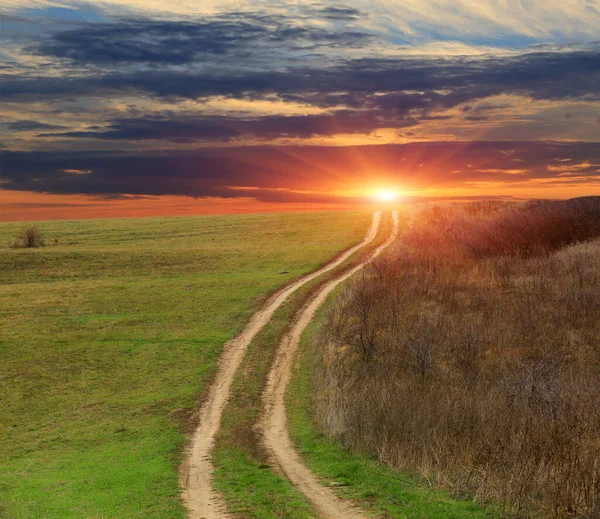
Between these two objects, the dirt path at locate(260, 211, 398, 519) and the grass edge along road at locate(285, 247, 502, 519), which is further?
the dirt path at locate(260, 211, 398, 519)

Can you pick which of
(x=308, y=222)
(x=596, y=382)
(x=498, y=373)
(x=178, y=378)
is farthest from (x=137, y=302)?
(x=308, y=222)

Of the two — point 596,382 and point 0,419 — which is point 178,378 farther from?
point 596,382

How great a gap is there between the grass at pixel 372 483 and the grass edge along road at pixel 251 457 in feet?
3.64

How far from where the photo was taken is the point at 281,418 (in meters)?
21.4

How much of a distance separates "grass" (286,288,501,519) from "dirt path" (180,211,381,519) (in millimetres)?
2618

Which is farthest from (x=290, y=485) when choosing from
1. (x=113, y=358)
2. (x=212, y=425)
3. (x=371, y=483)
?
(x=113, y=358)

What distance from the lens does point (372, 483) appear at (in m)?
14.4

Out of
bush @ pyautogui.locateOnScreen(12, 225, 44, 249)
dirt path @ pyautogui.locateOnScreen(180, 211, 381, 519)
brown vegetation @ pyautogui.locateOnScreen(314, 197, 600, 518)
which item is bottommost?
dirt path @ pyautogui.locateOnScreen(180, 211, 381, 519)

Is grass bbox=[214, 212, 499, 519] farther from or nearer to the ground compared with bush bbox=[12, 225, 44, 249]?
nearer to the ground

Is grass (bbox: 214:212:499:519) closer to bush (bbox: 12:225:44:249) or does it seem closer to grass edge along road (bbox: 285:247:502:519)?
grass edge along road (bbox: 285:247:502:519)

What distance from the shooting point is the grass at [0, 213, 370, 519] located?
1639 cm

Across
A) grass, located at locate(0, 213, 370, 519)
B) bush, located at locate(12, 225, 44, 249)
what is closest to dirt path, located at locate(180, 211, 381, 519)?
grass, located at locate(0, 213, 370, 519)

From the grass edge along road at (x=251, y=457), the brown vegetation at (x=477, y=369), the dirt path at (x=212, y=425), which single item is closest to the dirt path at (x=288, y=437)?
the grass edge along road at (x=251, y=457)

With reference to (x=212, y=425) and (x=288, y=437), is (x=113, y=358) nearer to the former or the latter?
(x=212, y=425)
